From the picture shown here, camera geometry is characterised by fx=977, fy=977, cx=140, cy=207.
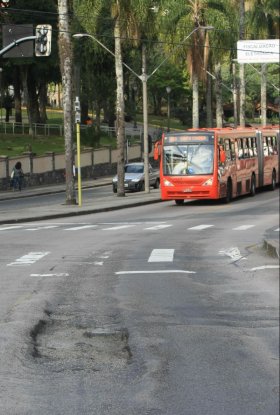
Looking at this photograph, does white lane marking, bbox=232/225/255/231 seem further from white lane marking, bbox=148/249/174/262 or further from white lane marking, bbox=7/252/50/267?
white lane marking, bbox=7/252/50/267

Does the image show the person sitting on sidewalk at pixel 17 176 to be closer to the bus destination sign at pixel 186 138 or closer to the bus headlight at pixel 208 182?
the bus destination sign at pixel 186 138

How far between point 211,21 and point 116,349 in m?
52.1

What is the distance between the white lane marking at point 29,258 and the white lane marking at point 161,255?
99.0 inches

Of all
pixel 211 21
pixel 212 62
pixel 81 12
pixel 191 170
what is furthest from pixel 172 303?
pixel 212 62

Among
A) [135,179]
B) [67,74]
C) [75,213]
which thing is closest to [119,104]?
[67,74]

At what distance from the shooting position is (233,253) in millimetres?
22312

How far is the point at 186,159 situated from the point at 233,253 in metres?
21.6

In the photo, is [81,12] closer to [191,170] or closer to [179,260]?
[191,170]

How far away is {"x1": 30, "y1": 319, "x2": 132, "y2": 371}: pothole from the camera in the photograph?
1030 cm

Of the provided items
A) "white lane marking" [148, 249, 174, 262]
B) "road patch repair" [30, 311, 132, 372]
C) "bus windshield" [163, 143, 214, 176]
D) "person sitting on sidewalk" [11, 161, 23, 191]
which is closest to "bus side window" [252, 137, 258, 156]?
"white lane marking" [148, 249, 174, 262]

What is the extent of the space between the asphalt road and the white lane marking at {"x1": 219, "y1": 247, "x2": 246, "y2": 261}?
0.21 ft

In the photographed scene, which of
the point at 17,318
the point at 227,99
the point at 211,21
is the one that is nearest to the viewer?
the point at 17,318

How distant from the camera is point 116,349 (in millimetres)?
11203

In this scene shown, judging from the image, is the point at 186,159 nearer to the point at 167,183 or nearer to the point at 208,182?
the point at 167,183
